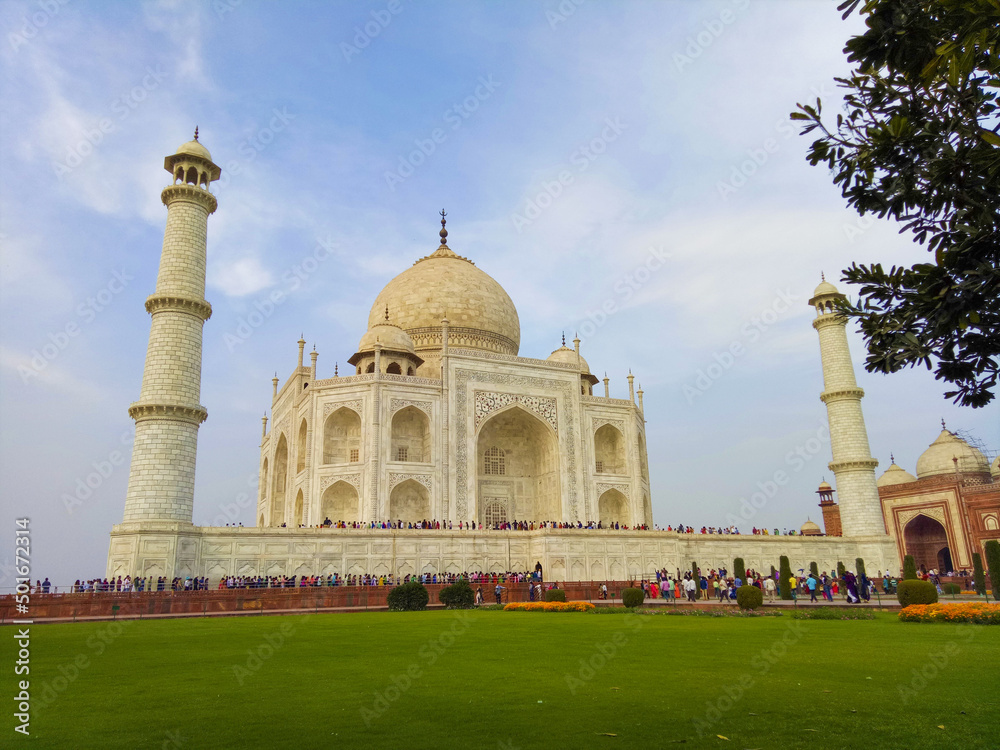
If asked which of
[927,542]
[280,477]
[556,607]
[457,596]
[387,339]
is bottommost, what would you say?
[556,607]

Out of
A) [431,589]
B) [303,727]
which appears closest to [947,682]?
[303,727]

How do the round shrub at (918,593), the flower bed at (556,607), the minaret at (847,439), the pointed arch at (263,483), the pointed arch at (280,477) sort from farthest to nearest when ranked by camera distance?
1. the pointed arch at (263,483)
2. the pointed arch at (280,477)
3. the minaret at (847,439)
4. the flower bed at (556,607)
5. the round shrub at (918,593)

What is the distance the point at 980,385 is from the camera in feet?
15.2

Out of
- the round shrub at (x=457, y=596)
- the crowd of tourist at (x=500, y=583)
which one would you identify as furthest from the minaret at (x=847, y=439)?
the round shrub at (x=457, y=596)

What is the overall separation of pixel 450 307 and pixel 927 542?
97.6 ft

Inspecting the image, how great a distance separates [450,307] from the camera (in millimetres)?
36719

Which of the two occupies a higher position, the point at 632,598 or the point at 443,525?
the point at 443,525

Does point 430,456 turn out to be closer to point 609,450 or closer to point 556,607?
point 609,450

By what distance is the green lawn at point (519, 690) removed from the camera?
468 cm

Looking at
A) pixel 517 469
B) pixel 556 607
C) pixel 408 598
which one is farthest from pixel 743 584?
pixel 517 469

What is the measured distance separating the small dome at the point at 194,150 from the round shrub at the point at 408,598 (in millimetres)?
15844

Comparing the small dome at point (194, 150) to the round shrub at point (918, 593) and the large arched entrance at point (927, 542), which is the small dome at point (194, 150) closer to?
the round shrub at point (918, 593)

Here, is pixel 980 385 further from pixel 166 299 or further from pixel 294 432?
pixel 294 432

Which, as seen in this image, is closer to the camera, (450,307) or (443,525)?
(443,525)
